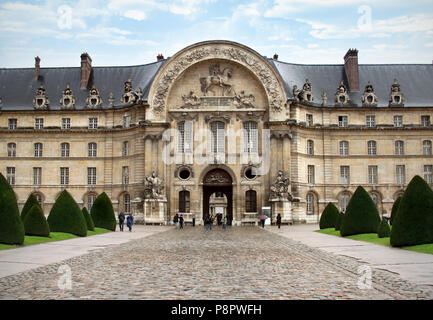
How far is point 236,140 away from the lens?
158ft

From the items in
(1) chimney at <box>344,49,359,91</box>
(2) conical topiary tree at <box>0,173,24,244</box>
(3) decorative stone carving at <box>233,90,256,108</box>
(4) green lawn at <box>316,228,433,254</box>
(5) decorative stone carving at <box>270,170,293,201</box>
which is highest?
(1) chimney at <box>344,49,359,91</box>

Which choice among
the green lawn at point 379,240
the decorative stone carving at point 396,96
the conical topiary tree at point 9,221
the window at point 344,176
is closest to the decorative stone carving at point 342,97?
the decorative stone carving at point 396,96

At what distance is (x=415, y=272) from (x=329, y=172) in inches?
1499

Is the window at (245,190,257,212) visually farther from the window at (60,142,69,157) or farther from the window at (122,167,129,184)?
the window at (60,142,69,157)

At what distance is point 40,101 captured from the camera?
52875 millimetres

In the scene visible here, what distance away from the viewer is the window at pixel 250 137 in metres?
48.1

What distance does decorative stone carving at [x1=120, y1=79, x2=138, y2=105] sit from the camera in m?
51.2

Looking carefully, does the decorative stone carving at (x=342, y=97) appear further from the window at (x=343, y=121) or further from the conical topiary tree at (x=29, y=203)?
→ the conical topiary tree at (x=29, y=203)

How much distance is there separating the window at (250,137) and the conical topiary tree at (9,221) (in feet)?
96.2

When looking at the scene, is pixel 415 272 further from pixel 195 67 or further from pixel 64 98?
pixel 64 98

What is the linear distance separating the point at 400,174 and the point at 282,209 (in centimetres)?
1388

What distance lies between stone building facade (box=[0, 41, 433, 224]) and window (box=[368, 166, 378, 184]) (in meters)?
0.11

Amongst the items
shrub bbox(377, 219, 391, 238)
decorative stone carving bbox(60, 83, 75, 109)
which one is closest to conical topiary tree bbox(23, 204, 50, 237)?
shrub bbox(377, 219, 391, 238)
